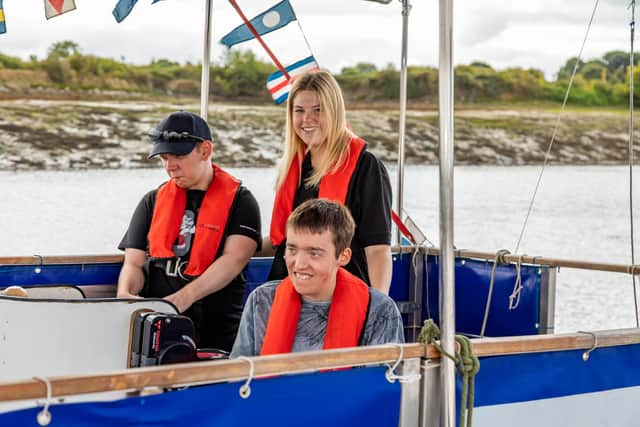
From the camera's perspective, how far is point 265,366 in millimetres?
→ 1867

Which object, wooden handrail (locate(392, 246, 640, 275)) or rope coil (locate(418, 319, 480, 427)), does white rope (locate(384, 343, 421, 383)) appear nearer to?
rope coil (locate(418, 319, 480, 427))

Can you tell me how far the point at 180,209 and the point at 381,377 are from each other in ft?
4.39

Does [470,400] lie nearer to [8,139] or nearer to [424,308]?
[424,308]

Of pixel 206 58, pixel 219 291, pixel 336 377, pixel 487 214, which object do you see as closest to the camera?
pixel 336 377

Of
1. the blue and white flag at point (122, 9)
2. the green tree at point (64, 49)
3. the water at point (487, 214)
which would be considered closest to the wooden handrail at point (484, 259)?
the blue and white flag at point (122, 9)

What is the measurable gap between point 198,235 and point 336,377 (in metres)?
1.26

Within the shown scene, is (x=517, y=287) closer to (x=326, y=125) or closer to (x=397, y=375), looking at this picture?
(x=326, y=125)

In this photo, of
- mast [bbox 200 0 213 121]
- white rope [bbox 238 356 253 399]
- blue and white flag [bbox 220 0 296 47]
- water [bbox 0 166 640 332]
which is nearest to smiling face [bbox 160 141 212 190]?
mast [bbox 200 0 213 121]

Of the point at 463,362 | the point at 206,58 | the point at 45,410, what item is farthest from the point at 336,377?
the point at 206,58

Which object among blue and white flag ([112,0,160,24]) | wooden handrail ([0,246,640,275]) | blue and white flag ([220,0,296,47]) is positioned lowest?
wooden handrail ([0,246,640,275])

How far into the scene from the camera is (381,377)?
207 cm

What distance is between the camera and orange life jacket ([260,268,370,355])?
2.29m

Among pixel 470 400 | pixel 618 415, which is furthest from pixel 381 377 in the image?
pixel 618 415

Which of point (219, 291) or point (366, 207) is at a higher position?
point (366, 207)
